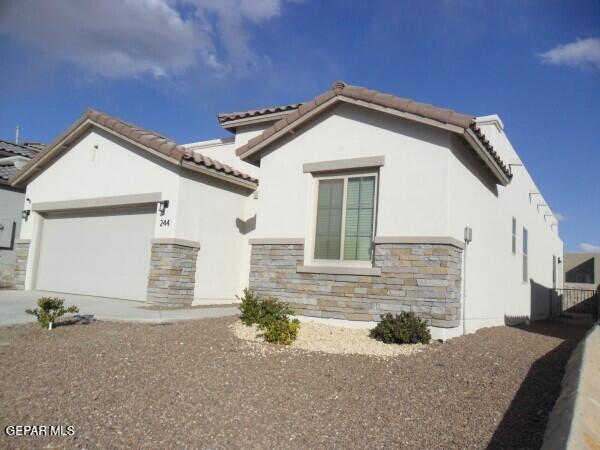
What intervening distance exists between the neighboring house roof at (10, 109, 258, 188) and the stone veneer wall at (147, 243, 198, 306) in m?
2.00

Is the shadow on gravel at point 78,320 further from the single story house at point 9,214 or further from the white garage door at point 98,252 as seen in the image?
the single story house at point 9,214

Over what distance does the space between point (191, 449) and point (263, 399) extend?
47.3 inches

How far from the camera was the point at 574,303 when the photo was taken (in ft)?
83.6

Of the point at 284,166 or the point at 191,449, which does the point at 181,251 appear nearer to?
the point at 284,166

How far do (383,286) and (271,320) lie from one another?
2.09 metres

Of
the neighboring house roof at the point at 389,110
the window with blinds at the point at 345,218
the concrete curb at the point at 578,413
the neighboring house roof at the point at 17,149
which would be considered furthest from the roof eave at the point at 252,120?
the concrete curb at the point at 578,413

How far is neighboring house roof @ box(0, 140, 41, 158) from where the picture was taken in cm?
1826

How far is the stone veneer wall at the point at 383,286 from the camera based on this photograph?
304 inches

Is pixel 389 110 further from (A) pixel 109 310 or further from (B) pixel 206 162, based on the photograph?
(A) pixel 109 310

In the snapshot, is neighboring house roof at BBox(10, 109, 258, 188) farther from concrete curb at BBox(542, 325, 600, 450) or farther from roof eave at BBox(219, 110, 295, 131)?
concrete curb at BBox(542, 325, 600, 450)

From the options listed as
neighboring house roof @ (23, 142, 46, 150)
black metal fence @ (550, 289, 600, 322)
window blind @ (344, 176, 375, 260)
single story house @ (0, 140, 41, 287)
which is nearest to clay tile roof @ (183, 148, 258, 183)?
window blind @ (344, 176, 375, 260)

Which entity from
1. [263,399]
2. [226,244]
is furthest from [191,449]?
[226,244]

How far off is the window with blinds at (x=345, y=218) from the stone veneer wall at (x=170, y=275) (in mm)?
3593

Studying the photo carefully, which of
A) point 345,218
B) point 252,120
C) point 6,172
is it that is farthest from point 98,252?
point 345,218
